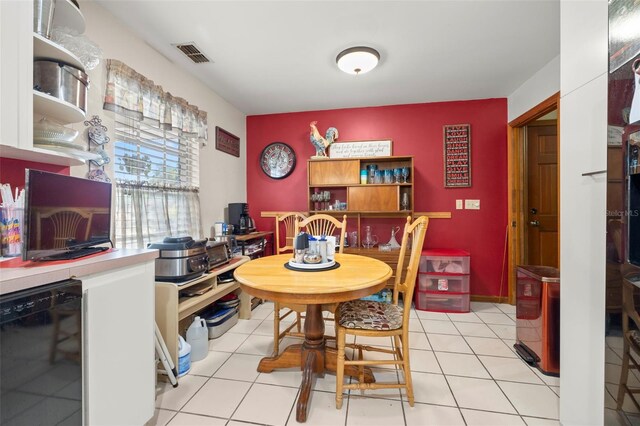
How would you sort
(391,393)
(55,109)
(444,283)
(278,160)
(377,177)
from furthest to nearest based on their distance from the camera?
(278,160)
(377,177)
(444,283)
(391,393)
(55,109)

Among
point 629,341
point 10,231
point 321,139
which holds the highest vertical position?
point 321,139

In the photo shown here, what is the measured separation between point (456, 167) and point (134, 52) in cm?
345

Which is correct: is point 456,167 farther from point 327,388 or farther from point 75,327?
point 75,327

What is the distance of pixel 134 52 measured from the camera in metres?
2.04

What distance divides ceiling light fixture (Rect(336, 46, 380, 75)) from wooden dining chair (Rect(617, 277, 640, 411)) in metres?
2.13

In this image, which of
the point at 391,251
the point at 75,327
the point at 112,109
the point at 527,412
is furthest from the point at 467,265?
the point at 112,109

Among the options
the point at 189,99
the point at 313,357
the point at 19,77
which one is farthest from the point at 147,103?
the point at 313,357

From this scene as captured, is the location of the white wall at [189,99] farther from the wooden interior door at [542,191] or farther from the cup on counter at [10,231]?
the wooden interior door at [542,191]

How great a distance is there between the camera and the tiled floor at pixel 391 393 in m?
1.46

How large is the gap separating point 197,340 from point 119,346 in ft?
3.04

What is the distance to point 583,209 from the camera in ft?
4.03

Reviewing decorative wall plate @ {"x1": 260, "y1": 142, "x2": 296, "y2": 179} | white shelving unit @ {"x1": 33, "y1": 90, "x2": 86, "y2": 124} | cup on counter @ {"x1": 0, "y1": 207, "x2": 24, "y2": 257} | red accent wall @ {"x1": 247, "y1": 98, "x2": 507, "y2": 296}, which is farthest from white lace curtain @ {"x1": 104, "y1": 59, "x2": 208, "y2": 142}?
red accent wall @ {"x1": 247, "y1": 98, "x2": 507, "y2": 296}

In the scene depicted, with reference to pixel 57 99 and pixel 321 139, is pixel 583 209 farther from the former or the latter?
pixel 321 139

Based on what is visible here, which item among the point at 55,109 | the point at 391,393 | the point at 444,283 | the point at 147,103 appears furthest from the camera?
the point at 444,283
